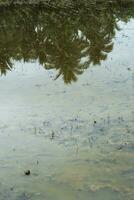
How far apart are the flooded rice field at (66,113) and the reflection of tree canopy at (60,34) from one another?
56mm

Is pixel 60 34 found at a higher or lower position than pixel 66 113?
higher

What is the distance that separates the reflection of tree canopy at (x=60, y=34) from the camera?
20.0m

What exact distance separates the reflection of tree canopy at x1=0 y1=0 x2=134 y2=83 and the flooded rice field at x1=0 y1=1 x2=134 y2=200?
6 centimetres

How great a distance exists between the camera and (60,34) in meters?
24.7

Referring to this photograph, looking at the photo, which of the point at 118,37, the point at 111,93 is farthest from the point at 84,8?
the point at 111,93

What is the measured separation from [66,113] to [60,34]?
40.7ft

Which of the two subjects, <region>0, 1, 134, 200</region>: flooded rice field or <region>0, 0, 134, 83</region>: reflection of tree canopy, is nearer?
<region>0, 1, 134, 200</region>: flooded rice field

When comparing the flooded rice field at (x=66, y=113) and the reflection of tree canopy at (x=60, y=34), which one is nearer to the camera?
the flooded rice field at (x=66, y=113)

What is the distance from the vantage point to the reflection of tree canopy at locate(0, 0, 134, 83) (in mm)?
19953

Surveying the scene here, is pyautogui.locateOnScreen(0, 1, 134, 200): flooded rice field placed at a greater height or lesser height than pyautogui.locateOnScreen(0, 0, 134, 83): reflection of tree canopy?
lesser

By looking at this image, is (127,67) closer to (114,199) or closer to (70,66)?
(70,66)

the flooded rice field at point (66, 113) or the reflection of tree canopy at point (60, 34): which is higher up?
the reflection of tree canopy at point (60, 34)

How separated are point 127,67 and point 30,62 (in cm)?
434

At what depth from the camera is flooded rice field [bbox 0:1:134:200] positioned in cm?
888
